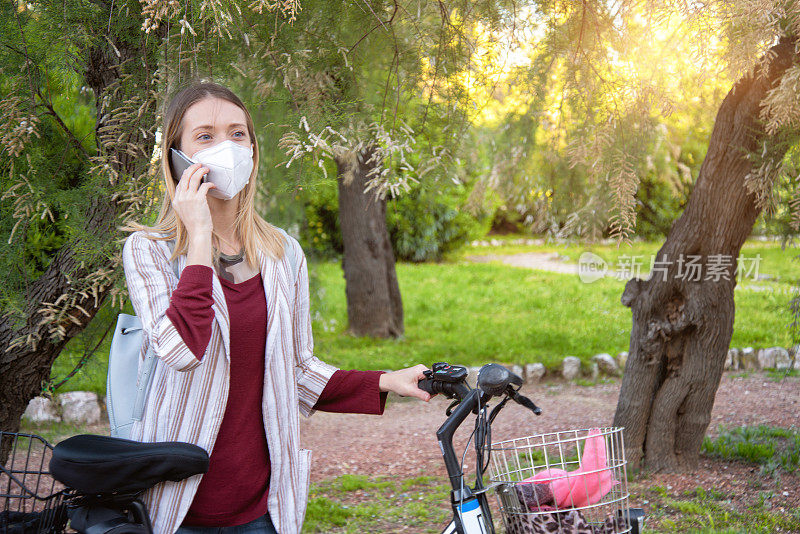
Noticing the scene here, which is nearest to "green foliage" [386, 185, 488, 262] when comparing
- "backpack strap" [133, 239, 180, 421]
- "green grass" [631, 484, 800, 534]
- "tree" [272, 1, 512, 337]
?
"green grass" [631, 484, 800, 534]

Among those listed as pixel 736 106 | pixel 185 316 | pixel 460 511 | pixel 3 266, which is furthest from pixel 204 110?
pixel 736 106

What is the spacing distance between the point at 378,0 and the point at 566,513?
250 cm

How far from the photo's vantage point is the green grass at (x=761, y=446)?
533 cm

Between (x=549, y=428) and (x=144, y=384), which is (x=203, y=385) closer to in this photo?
(x=144, y=384)

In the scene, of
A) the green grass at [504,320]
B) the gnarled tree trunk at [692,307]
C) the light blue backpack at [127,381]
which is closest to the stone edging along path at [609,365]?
the green grass at [504,320]

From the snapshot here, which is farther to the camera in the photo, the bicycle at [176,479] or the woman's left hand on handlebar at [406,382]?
the woman's left hand on handlebar at [406,382]

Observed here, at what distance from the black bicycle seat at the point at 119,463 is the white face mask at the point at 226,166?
0.70 meters

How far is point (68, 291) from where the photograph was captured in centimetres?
346

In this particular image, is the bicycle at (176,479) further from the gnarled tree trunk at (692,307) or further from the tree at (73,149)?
the gnarled tree trunk at (692,307)

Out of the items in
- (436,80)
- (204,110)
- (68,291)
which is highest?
(436,80)

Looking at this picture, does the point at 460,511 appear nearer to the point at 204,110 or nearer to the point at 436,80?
the point at 204,110

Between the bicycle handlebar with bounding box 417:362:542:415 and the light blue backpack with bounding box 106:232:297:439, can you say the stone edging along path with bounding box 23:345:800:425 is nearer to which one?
the bicycle handlebar with bounding box 417:362:542:415

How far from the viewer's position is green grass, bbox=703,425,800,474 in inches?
210

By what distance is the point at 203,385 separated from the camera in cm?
198
